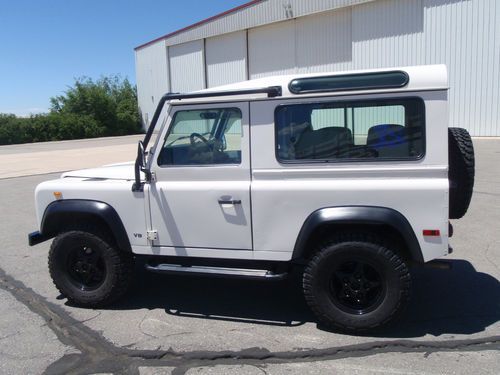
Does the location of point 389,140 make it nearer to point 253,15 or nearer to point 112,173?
point 112,173

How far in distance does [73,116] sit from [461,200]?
4284 centimetres

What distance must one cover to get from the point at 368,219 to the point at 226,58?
2599 cm

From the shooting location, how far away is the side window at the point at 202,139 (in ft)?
13.2

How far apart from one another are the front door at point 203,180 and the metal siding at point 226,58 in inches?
939

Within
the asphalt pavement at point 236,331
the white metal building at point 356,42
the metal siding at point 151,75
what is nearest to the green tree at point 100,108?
the metal siding at point 151,75

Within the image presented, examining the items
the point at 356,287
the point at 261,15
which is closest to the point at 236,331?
the point at 356,287

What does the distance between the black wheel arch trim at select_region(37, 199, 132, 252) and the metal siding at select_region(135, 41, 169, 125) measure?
30230 millimetres

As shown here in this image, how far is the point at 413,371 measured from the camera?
3.35 metres

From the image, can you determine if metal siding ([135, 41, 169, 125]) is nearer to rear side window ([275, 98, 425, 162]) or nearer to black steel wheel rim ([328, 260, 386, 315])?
rear side window ([275, 98, 425, 162])

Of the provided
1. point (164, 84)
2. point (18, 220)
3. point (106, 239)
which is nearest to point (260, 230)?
point (106, 239)

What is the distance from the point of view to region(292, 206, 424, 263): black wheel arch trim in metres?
3.61

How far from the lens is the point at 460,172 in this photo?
3.83 m

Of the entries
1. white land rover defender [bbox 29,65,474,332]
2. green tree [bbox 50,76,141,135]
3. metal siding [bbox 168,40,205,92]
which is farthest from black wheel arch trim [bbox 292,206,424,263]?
green tree [bbox 50,76,141,135]

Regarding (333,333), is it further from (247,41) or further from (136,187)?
(247,41)
